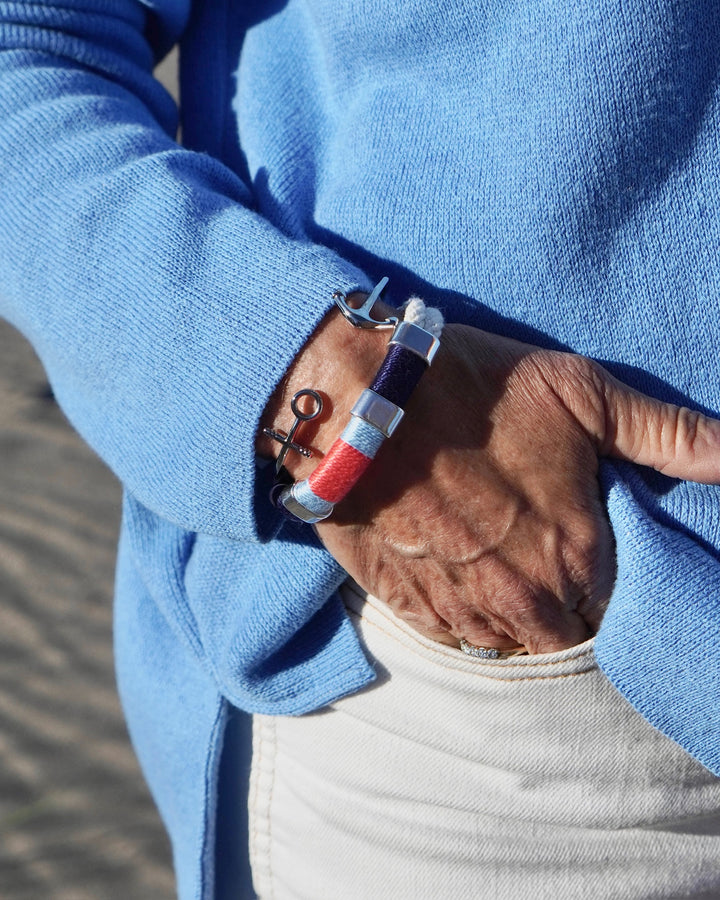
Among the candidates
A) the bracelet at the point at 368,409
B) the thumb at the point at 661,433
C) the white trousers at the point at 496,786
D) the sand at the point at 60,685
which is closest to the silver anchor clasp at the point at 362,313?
the bracelet at the point at 368,409

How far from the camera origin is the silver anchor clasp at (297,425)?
873 millimetres

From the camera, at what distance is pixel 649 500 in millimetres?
971

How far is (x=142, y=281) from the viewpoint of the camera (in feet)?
3.01

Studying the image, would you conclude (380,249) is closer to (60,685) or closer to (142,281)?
(142,281)

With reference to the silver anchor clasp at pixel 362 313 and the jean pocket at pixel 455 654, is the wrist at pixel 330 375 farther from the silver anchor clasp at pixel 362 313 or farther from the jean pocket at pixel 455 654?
the jean pocket at pixel 455 654

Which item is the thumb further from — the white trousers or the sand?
the sand

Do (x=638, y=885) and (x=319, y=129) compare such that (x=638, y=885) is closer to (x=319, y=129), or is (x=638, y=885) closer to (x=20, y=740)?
(x=319, y=129)

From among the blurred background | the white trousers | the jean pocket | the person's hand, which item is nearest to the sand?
the blurred background

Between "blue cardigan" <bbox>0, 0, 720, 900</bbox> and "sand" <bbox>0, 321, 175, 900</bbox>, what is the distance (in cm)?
159

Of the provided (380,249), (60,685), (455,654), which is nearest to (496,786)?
(455,654)

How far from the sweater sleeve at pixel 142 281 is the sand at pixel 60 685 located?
176cm

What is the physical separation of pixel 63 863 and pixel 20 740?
0.41 metres

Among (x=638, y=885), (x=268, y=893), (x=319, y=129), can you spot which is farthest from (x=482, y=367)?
(x=268, y=893)

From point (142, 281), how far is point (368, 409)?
286 mm
